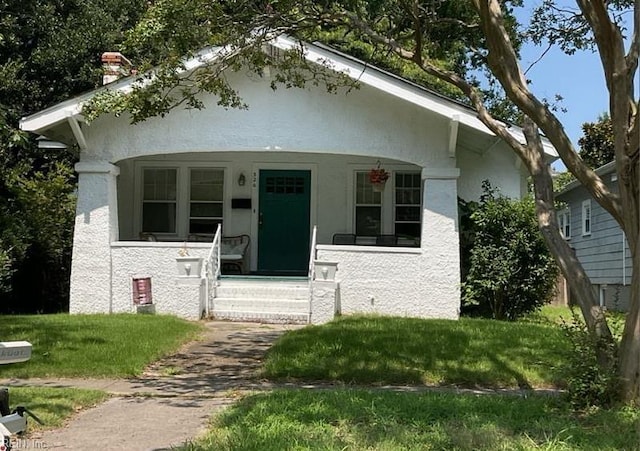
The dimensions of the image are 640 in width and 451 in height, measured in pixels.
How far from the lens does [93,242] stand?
1273 centimetres

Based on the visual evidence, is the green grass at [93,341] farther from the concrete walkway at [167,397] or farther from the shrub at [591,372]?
the shrub at [591,372]

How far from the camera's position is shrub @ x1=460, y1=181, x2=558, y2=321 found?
1223 centimetres

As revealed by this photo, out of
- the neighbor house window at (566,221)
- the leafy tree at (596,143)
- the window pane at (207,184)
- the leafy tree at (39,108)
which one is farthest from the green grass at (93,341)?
the leafy tree at (596,143)

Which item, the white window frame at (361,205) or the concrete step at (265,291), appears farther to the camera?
the white window frame at (361,205)

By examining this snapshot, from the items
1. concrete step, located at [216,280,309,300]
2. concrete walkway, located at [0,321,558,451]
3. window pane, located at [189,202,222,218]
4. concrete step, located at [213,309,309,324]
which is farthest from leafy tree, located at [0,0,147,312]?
concrete walkway, located at [0,321,558,451]

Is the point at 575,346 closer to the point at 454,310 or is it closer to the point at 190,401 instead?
the point at 190,401

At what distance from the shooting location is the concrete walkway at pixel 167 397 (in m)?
5.22

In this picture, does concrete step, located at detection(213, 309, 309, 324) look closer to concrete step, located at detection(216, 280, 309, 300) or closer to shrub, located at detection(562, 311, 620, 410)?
concrete step, located at detection(216, 280, 309, 300)

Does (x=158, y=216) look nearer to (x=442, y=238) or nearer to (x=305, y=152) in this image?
(x=305, y=152)

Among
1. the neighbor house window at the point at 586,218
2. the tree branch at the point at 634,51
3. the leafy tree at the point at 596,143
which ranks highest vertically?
the leafy tree at the point at 596,143

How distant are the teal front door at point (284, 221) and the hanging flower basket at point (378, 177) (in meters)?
1.47

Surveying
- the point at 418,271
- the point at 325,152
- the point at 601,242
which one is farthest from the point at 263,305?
the point at 601,242

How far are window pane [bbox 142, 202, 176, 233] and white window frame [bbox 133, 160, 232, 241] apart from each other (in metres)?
0.11

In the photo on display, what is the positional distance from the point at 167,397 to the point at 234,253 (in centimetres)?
822
